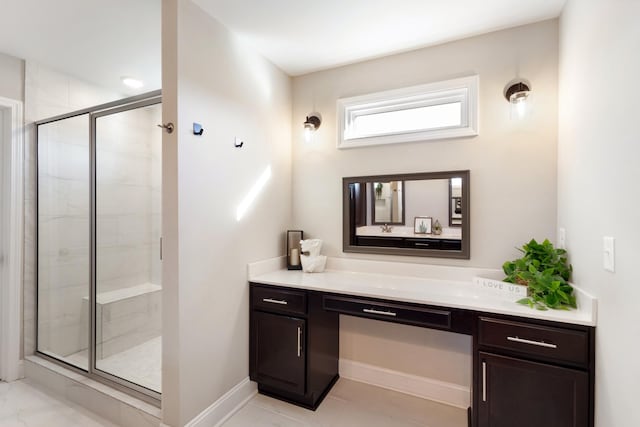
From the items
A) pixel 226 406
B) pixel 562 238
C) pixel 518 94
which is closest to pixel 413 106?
pixel 518 94

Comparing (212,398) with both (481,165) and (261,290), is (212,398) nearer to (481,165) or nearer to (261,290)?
(261,290)

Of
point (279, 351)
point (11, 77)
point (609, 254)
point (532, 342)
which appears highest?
point (11, 77)

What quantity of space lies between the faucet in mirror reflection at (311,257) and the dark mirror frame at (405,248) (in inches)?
9.1

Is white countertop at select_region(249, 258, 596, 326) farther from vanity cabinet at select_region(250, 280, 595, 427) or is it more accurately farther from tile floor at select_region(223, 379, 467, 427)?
tile floor at select_region(223, 379, 467, 427)

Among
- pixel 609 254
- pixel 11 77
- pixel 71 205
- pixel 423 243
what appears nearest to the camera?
pixel 609 254

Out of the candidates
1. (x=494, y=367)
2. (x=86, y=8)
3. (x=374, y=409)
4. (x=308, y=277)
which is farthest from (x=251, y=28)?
(x=374, y=409)

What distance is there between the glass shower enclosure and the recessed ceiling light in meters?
0.55

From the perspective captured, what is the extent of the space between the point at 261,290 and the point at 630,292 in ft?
6.23

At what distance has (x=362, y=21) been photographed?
193cm

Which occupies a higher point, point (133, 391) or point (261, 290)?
point (261, 290)

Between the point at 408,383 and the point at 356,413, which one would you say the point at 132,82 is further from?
the point at 408,383

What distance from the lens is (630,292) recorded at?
3.40 feet

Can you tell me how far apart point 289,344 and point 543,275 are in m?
1.58

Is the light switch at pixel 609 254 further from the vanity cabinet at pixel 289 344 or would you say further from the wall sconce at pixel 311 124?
the wall sconce at pixel 311 124
